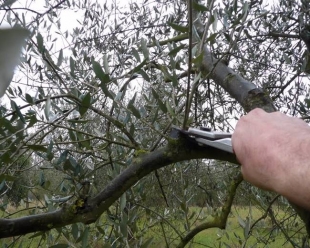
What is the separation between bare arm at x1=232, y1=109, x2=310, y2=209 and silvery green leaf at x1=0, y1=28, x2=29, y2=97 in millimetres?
730

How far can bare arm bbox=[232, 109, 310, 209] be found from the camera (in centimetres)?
79

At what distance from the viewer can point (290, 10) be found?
2338mm

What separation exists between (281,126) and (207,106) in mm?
1575

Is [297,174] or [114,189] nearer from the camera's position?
[297,174]

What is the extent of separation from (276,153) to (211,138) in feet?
0.62

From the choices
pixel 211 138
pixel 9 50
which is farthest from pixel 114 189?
pixel 9 50

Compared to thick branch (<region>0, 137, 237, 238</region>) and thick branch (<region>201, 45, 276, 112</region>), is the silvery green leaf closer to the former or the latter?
thick branch (<region>0, 137, 237, 238</region>)

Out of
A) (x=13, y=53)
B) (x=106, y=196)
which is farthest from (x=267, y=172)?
(x=13, y=53)

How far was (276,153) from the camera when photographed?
2.76ft

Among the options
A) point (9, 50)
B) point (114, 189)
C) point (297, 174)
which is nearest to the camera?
point (9, 50)

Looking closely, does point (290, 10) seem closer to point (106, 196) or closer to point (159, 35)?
Result: point (159, 35)

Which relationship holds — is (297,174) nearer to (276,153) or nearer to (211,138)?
(276,153)

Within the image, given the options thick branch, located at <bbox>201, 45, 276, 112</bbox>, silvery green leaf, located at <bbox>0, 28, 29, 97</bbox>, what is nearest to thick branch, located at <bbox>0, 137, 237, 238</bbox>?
thick branch, located at <bbox>201, 45, 276, 112</bbox>

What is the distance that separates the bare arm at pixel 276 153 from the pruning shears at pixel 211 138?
46mm
